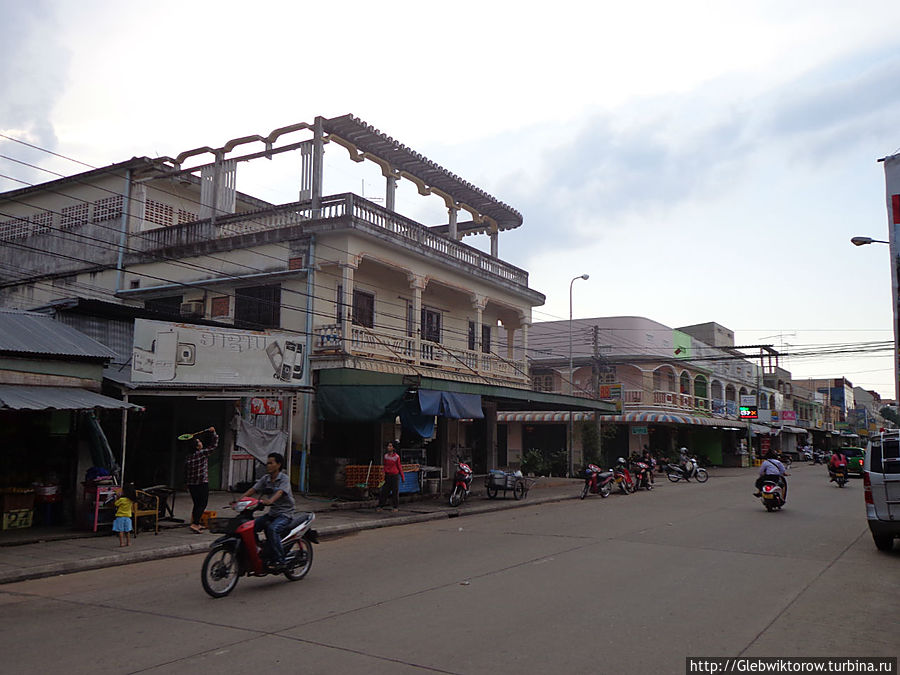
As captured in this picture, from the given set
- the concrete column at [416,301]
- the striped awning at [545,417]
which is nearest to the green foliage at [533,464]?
the striped awning at [545,417]

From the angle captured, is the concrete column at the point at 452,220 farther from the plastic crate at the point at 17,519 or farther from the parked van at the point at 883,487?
the parked van at the point at 883,487

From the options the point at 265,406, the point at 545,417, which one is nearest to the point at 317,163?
the point at 265,406

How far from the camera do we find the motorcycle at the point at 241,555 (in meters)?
8.01

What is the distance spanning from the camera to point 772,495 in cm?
1706

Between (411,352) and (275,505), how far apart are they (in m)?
14.2

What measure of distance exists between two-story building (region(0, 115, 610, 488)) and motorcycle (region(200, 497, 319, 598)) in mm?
6753

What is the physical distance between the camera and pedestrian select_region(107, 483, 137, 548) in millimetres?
11508

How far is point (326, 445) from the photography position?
21219 mm

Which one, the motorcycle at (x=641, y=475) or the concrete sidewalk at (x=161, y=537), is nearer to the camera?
the concrete sidewalk at (x=161, y=537)

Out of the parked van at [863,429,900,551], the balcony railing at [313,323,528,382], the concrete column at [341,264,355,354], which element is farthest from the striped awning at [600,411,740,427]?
the parked van at [863,429,900,551]

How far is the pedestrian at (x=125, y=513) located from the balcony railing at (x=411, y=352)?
839 centimetres

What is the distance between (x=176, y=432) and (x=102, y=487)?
216 inches

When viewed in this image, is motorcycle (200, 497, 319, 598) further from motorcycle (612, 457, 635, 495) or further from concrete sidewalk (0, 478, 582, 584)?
motorcycle (612, 457, 635, 495)

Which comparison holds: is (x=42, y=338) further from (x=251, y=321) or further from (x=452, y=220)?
(x=452, y=220)
